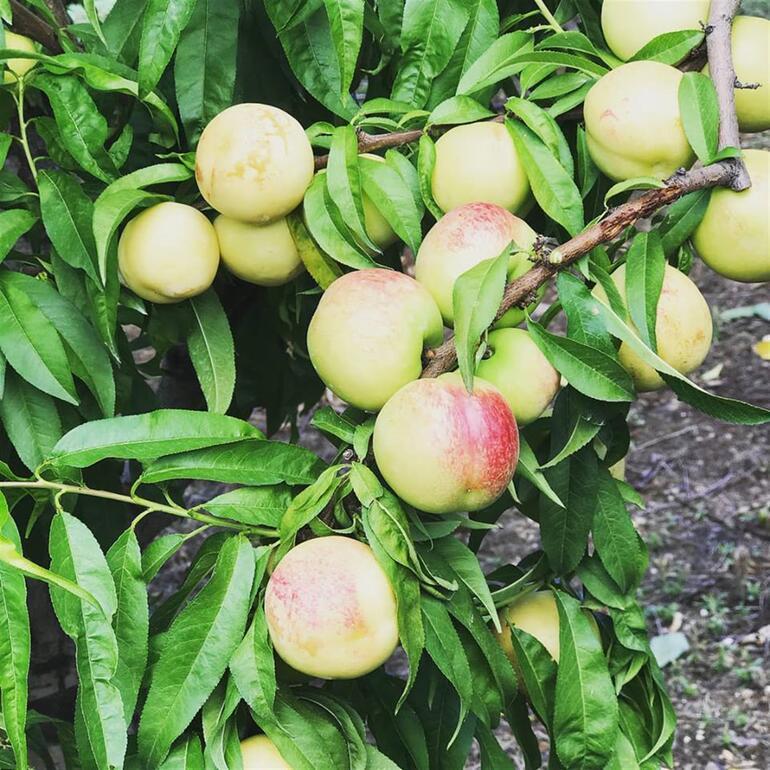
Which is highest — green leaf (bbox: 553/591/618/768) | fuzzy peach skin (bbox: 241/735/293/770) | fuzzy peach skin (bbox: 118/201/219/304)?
fuzzy peach skin (bbox: 118/201/219/304)

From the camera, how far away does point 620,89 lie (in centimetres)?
75

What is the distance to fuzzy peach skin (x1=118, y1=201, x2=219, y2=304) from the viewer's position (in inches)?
31.1

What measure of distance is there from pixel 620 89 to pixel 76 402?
1.48ft

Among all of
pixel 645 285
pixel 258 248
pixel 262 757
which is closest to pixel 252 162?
pixel 258 248

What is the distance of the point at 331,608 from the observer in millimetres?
676

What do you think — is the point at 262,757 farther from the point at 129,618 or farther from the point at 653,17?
the point at 653,17

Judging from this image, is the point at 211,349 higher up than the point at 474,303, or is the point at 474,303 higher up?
the point at 474,303

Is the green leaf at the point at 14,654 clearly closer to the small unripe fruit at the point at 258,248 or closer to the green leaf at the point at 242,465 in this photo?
the green leaf at the point at 242,465

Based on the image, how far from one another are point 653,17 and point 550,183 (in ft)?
0.52

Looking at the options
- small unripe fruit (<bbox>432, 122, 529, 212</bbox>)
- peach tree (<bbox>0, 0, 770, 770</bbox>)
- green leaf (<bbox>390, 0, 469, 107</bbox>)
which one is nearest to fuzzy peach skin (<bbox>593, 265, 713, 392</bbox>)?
peach tree (<bbox>0, 0, 770, 770</bbox>)

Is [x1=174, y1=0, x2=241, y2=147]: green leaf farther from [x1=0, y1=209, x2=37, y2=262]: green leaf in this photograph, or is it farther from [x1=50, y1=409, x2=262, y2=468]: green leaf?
[x1=50, y1=409, x2=262, y2=468]: green leaf

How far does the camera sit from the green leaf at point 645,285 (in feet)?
2.36

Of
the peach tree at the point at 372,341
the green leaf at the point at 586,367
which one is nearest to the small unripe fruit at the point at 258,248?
the peach tree at the point at 372,341

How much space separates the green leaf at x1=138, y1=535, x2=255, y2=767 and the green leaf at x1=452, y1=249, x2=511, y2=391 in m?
0.22
